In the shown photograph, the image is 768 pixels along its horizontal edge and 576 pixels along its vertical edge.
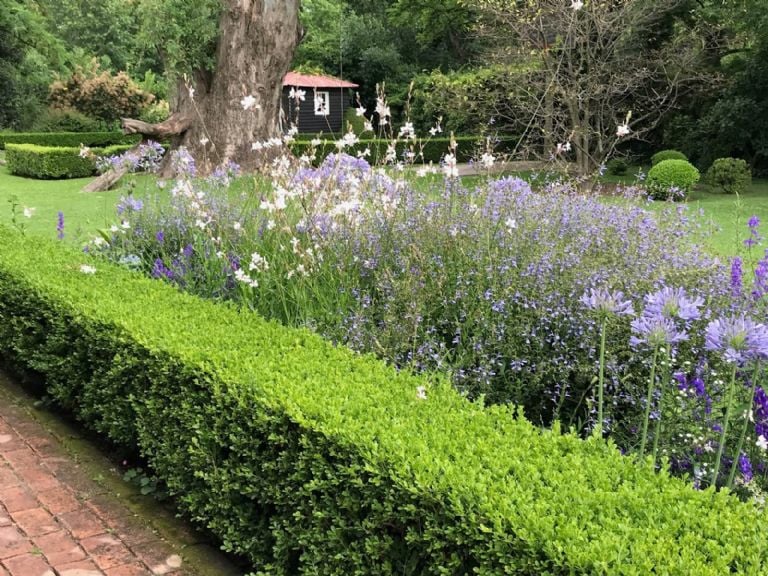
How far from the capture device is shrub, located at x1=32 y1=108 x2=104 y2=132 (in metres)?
28.1

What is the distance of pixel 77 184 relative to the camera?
16891 millimetres

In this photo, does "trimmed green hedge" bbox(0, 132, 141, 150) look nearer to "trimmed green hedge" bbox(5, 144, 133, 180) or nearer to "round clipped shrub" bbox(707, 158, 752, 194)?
"trimmed green hedge" bbox(5, 144, 133, 180)

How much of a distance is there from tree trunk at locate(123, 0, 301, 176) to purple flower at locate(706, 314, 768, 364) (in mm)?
→ 10523

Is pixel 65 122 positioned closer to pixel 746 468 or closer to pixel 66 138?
pixel 66 138

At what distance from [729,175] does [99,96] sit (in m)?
23.0

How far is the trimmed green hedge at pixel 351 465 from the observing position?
Answer: 178cm

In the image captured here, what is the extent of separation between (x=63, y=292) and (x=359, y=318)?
5.75ft

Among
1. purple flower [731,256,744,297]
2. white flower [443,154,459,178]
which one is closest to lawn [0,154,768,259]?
white flower [443,154,459,178]

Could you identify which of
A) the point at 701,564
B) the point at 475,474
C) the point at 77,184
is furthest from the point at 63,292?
the point at 77,184

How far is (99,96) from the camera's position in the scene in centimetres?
2864

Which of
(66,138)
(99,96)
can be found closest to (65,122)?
(99,96)

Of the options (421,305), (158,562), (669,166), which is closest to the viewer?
(158,562)

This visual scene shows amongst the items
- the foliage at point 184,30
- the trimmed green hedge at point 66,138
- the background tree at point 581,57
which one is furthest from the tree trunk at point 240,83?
the trimmed green hedge at point 66,138

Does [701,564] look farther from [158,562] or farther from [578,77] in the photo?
[578,77]
